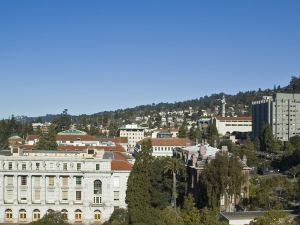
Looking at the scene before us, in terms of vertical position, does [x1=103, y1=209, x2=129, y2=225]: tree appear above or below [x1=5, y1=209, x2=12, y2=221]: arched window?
above

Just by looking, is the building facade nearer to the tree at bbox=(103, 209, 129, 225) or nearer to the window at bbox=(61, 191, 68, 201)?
the window at bbox=(61, 191, 68, 201)

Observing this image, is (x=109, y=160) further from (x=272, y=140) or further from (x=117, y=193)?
(x=272, y=140)

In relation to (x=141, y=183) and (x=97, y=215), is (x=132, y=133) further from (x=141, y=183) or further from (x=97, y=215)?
(x=141, y=183)

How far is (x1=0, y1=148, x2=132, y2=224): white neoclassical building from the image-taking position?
65562 mm

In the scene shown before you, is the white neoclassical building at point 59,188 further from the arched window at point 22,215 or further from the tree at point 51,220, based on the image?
the tree at point 51,220

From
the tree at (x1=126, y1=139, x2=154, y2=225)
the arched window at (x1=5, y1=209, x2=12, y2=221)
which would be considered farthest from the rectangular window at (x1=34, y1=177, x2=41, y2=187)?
the tree at (x1=126, y1=139, x2=154, y2=225)

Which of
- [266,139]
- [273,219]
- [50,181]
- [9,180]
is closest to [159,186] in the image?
[50,181]

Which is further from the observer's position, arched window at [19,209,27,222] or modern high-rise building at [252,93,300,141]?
modern high-rise building at [252,93,300,141]

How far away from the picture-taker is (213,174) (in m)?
57.8

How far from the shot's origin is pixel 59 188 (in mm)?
66062

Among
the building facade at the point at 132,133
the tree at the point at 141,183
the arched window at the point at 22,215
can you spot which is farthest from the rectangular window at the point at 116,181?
the building facade at the point at 132,133

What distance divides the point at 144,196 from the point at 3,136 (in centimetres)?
8781

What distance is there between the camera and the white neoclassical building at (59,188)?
215 ft

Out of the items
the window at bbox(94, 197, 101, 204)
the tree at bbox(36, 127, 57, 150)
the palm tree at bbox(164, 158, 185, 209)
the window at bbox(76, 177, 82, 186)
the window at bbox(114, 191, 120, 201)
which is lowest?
the window at bbox(94, 197, 101, 204)
